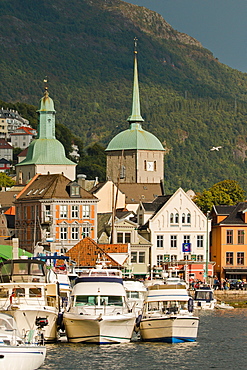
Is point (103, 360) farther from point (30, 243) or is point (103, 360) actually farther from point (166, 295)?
point (30, 243)

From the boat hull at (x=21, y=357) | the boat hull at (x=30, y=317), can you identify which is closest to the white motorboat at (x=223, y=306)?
the boat hull at (x=30, y=317)

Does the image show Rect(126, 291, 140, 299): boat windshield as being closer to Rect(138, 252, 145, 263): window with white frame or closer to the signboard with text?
Rect(138, 252, 145, 263): window with white frame

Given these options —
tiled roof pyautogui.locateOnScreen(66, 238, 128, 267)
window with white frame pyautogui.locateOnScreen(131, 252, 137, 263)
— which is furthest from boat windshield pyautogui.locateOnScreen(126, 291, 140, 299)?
window with white frame pyautogui.locateOnScreen(131, 252, 137, 263)

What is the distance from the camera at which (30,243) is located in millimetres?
117125

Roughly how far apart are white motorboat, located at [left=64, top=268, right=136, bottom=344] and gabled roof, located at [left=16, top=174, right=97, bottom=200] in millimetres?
61852

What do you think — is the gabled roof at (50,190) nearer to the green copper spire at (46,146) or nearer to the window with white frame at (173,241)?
the window with white frame at (173,241)

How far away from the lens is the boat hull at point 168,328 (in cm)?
5726

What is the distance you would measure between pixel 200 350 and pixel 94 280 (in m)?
6.61

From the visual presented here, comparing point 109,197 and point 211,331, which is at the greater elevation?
point 109,197

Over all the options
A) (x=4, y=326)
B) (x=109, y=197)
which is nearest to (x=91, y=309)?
(x=4, y=326)

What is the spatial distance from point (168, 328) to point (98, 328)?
14.0 feet

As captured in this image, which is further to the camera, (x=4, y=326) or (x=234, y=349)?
(x=234, y=349)

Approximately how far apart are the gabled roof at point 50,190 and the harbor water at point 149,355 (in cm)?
5843

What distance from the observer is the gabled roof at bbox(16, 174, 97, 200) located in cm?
11969
